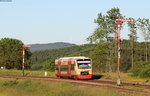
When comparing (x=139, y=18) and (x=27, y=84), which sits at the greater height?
(x=139, y=18)

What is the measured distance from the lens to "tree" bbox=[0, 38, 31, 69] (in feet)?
377

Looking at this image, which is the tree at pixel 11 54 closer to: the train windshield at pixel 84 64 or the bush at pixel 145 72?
the train windshield at pixel 84 64

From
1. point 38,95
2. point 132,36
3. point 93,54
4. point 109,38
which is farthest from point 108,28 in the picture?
point 38,95

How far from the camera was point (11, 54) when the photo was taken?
4616 inches

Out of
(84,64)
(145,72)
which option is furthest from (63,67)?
A: (145,72)

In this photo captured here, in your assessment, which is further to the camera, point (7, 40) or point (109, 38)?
point (7, 40)

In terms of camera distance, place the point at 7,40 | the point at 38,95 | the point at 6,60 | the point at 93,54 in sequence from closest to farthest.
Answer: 1. the point at 38,95
2. the point at 93,54
3. the point at 6,60
4. the point at 7,40

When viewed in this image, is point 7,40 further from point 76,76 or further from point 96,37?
point 76,76

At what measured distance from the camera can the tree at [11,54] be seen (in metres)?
115

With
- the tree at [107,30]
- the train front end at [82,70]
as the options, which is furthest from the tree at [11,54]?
the train front end at [82,70]

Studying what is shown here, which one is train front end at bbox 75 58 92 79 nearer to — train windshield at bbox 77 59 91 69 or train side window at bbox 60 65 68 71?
train windshield at bbox 77 59 91 69

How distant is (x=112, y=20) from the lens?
258 feet

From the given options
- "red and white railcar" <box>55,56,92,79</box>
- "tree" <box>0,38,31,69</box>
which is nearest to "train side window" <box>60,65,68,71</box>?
"red and white railcar" <box>55,56,92,79</box>

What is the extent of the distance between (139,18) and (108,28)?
651 inches
